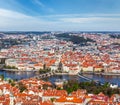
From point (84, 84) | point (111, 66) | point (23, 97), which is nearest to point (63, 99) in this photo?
point (23, 97)

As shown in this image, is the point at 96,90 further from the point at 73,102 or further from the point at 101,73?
the point at 101,73

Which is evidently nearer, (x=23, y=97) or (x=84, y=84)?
(x=23, y=97)

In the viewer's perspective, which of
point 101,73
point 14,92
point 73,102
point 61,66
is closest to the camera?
point 73,102

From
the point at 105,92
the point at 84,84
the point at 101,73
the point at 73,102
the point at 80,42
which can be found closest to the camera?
the point at 73,102

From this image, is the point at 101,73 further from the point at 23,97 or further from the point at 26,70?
the point at 23,97

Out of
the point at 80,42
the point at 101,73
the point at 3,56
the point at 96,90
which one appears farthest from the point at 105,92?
the point at 80,42

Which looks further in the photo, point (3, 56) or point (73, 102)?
point (3, 56)

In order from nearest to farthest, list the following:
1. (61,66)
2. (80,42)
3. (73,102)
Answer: (73,102) < (61,66) < (80,42)

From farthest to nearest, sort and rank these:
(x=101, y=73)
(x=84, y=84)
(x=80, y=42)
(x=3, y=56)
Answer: (x=80, y=42) < (x=3, y=56) < (x=101, y=73) < (x=84, y=84)
